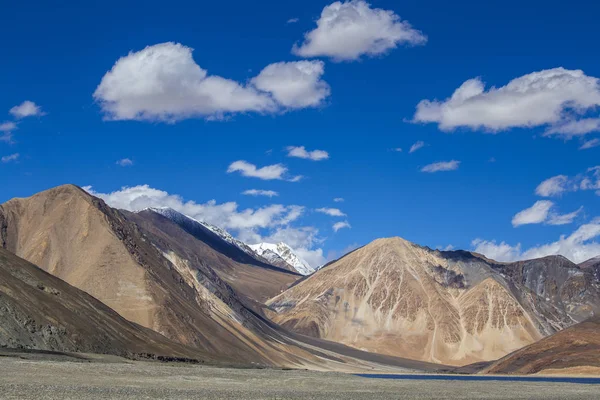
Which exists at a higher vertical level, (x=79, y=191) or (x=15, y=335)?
(x=79, y=191)

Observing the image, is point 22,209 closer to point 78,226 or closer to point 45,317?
point 78,226

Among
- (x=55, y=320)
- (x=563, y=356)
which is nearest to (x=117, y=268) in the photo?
(x=55, y=320)

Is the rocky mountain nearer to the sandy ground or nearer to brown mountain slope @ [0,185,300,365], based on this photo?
brown mountain slope @ [0,185,300,365]

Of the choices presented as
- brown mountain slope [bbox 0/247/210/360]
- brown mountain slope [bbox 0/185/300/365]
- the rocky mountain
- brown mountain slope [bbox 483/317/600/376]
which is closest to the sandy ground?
brown mountain slope [bbox 0/247/210/360]

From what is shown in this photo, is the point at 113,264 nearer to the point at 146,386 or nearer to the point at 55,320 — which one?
the point at 55,320

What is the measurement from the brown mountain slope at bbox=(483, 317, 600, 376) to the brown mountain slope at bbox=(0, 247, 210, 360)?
2956 inches

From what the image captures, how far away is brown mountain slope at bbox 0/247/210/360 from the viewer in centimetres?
7830

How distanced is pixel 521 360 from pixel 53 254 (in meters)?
98.5

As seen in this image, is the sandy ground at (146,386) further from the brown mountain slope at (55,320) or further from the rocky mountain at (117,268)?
the rocky mountain at (117,268)

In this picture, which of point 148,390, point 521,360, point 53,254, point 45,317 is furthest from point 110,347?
point 521,360

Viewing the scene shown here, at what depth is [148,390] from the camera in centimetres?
5316

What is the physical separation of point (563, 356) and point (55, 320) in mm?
106733

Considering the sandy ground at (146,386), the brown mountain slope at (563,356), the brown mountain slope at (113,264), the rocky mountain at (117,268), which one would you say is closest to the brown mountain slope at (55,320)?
the sandy ground at (146,386)

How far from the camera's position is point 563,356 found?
6137 inches
